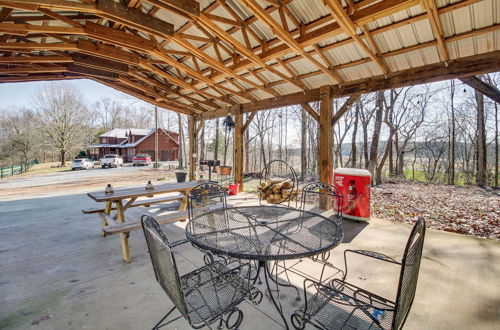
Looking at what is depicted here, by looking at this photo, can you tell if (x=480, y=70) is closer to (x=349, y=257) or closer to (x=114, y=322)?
(x=349, y=257)

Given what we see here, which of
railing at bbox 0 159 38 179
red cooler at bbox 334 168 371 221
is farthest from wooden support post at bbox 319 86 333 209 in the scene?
railing at bbox 0 159 38 179

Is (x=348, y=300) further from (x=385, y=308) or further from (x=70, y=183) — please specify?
(x=70, y=183)

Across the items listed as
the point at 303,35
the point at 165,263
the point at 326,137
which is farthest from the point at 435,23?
the point at 165,263

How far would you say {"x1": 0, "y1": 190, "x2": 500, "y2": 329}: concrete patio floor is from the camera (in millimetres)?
1876

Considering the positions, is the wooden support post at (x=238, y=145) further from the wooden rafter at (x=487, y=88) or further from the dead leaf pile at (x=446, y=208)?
the wooden rafter at (x=487, y=88)

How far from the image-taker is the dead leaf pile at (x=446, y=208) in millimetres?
4004

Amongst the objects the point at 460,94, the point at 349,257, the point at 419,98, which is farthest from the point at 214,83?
the point at 460,94

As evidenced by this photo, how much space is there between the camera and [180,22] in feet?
14.0

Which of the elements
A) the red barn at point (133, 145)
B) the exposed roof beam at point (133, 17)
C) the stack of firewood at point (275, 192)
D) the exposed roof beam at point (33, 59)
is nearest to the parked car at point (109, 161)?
the red barn at point (133, 145)

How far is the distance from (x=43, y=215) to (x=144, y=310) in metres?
4.78

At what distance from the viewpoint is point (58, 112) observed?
21797 mm

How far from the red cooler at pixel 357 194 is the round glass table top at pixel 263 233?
2200mm

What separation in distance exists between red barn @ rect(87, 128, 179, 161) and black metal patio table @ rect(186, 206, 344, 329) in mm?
26615

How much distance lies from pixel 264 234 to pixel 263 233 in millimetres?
20
